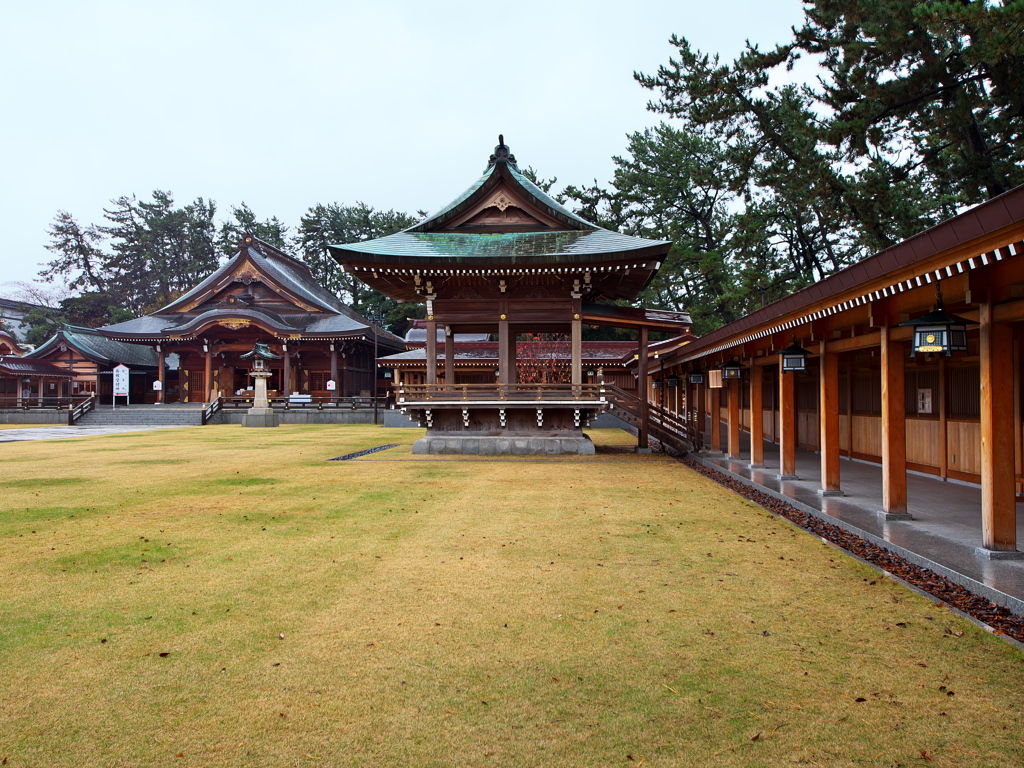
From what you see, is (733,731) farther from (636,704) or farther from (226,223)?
(226,223)

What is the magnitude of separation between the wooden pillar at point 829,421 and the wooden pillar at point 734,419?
14.8 ft

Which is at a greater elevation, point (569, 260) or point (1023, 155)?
point (1023, 155)

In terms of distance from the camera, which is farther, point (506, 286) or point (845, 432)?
point (506, 286)

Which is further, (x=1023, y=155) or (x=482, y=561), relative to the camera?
(x=1023, y=155)

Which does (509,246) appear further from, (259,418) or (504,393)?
(259,418)

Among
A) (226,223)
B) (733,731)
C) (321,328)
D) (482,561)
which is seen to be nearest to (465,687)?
(733,731)

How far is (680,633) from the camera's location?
12.9 ft

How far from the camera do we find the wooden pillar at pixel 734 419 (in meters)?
13.4

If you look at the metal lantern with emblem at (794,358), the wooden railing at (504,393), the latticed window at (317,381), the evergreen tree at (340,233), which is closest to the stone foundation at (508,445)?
the wooden railing at (504,393)

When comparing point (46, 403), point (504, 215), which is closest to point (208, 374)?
point (46, 403)

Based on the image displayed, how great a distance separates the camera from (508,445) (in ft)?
52.7

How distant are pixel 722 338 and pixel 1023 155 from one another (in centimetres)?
1044

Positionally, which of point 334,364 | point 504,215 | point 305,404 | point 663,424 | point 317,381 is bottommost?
point 663,424

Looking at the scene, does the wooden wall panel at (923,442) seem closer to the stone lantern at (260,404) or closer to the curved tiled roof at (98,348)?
the stone lantern at (260,404)
